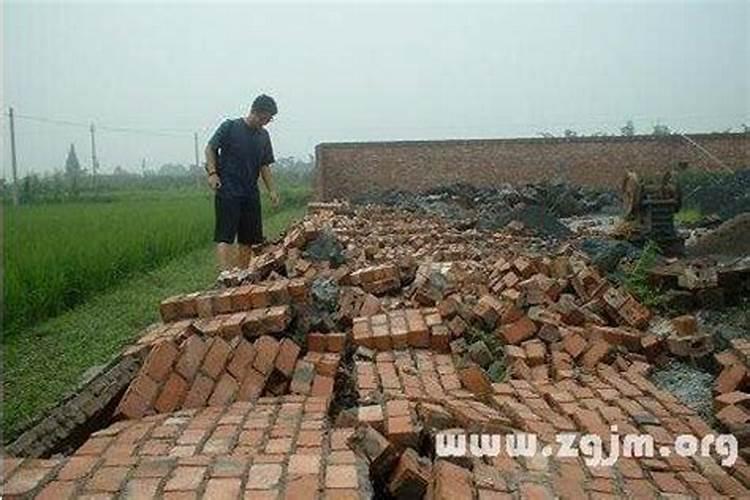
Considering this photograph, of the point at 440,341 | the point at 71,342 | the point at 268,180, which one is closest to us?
the point at 440,341

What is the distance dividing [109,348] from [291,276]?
4.73ft

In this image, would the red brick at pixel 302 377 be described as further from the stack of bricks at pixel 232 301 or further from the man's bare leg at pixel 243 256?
the man's bare leg at pixel 243 256

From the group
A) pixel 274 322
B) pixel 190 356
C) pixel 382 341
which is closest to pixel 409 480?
pixel 190 356

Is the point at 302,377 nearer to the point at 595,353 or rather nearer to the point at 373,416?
the point at 373,416

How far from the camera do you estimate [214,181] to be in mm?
5426

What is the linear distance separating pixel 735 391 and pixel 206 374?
8.86 ft

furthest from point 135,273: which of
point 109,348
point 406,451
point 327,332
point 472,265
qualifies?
point 406,451

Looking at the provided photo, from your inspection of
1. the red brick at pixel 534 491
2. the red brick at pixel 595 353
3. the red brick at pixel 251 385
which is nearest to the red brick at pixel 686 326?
the red brick at pixel 595 353

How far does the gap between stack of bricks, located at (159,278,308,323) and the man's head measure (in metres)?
2.04

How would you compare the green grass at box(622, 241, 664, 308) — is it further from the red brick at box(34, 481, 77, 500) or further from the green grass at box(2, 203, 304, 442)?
the red brick at box(34, 481, 77, 500)

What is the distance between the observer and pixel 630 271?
550 centimetres

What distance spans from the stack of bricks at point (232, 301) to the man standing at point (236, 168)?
5.31ft

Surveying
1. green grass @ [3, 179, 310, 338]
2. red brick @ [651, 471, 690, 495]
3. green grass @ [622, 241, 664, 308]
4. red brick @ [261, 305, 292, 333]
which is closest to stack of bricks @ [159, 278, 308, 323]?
red brick @ [261, 305, 292, 333]

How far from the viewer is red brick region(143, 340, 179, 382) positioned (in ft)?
10.1
